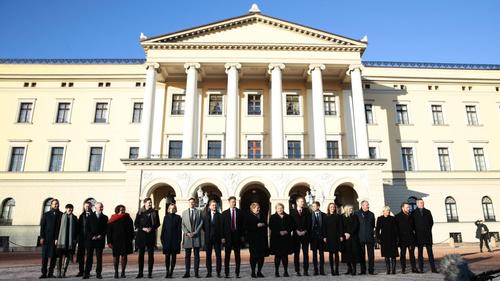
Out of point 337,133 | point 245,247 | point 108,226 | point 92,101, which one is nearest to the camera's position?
point 108,226

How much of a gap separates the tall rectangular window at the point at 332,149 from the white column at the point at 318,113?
3211mm

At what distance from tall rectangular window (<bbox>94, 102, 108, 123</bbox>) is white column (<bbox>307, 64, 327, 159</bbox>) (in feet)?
53.8

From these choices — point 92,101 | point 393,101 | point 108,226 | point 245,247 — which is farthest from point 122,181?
point 393,101

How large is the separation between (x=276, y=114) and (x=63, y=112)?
17.7 m

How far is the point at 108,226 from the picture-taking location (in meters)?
9.56

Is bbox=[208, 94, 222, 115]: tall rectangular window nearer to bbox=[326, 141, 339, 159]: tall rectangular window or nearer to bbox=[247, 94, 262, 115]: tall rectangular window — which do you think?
bbox=[247, 94, 262, 115]: tall rectangular window

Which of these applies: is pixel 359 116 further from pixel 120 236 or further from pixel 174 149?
pixel 120 236

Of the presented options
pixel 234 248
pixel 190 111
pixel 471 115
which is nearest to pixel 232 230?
pixel 234 248

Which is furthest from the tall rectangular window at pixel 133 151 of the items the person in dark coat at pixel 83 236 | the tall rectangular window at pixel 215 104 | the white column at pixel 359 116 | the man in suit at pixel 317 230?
the man in suit at pixel 317 230

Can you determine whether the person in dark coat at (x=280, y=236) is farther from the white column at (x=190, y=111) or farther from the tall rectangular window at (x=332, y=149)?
the tall rectangular window at (x=332, y=149)

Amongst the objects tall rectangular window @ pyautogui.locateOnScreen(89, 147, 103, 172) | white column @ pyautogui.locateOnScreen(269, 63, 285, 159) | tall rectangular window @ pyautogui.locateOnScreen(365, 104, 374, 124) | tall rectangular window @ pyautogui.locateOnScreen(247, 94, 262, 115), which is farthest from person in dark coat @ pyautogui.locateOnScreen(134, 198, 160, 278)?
tall rectangular window @ pyautogui.locateOnScreen(365, 104, 374, 124)

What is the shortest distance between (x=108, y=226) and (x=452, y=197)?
1081 inches

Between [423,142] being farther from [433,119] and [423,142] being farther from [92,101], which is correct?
[92,101]

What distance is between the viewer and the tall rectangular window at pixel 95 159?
29.2 metres
